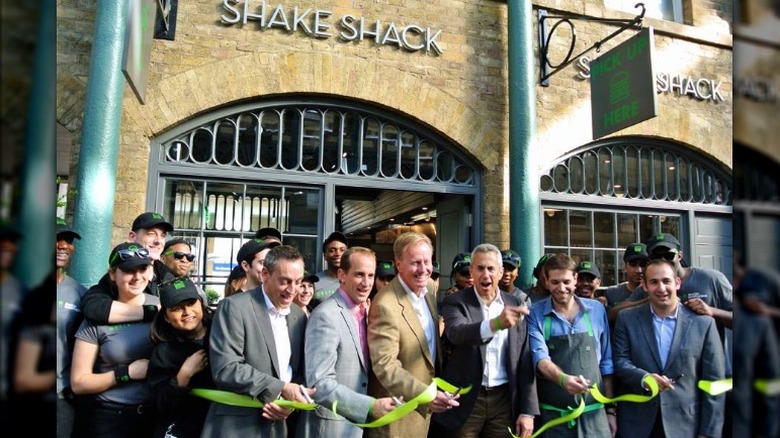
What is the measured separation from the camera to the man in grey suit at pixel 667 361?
3193 mm

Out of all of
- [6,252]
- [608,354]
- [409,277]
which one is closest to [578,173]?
[608,354]

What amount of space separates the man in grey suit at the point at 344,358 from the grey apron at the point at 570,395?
116 cm

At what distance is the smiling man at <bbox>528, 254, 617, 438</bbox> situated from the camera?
3.32 metres

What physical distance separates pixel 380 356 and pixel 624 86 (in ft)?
14.8

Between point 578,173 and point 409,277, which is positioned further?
point 578,173

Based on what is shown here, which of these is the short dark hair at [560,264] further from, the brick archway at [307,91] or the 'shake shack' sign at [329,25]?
the 'shake shack' sign at [329,25]

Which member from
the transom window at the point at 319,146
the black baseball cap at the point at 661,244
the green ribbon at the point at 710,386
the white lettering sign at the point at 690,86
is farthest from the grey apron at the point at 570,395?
the white lettering sign at the point at 690,86

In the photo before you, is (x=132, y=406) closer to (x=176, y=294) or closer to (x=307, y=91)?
(x=176, y=294)

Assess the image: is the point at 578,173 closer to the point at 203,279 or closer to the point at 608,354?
the point at 608,354

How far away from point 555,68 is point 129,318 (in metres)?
5.63

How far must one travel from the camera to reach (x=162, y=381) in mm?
2830

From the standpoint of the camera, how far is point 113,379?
2811 millimetres

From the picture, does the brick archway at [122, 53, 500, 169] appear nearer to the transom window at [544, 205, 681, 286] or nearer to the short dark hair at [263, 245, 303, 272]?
the transom window at [544, 205, 681, 286]

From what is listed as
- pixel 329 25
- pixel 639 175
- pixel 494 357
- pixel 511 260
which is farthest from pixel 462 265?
pixel 639 175
